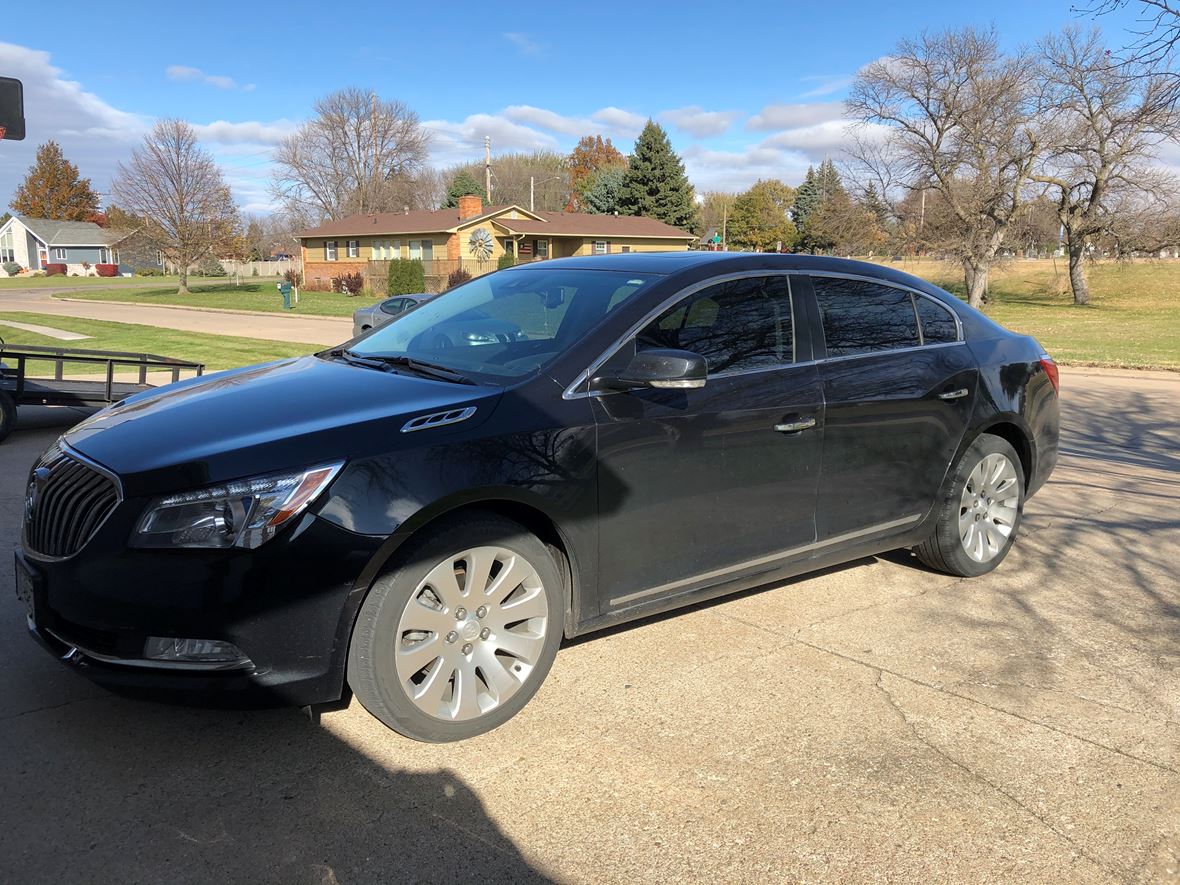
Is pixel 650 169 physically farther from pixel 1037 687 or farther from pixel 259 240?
pixel 1037 687

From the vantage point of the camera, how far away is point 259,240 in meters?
102

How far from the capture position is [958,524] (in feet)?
16.1

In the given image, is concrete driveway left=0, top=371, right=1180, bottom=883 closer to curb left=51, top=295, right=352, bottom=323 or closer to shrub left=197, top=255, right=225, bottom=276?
curb left=51, top=295, right=352, bottom=323

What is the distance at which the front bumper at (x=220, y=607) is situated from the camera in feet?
9.23

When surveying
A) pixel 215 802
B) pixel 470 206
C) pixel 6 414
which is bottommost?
pixel 215 802

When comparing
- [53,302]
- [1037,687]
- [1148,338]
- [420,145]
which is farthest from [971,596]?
[420,145]

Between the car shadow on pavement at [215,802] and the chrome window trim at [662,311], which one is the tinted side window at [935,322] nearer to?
the chrome window trim at [662,311]

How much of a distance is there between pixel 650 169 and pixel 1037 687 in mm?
65330

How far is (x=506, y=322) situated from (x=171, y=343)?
54.0ft

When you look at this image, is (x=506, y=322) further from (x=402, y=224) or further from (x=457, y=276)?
(x=402, y=224)

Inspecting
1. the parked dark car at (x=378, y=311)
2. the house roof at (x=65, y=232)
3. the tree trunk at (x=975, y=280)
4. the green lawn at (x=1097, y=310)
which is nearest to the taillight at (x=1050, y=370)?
the parked dark car at (x=378, y=311)

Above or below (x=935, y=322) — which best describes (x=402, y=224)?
above

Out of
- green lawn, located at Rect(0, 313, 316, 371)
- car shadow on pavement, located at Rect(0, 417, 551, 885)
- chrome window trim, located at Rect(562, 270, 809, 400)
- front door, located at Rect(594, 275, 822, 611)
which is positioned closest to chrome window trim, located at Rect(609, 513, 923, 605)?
front door, located at Rect(594, 275, 822, 611)

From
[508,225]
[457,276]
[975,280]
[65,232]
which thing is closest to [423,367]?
[975,280]
